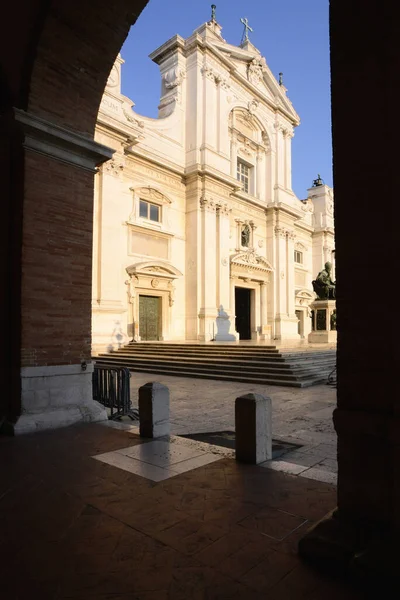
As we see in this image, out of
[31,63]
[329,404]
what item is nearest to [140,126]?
[31,63]

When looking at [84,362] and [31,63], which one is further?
[84,362]

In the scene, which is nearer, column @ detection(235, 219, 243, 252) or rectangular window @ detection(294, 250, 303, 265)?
column @ detection(235, 219, 243, 252)

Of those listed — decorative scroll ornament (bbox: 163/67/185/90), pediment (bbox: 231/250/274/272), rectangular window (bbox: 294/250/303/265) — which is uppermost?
decorative scroll ornament (bbox: 163/67/185/90)

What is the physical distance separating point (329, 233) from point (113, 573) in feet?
121

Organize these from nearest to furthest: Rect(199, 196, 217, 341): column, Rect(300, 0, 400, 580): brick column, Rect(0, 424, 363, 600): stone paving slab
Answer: Rect(0, 424, 363, 600): stone paving slab < Rect(300, 0, 400, 580): brick column < Rect(199, 196, 217, 341): column

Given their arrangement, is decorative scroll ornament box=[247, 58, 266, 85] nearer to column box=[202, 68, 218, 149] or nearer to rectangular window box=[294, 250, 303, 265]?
column box=[202, 68, 218, 149]

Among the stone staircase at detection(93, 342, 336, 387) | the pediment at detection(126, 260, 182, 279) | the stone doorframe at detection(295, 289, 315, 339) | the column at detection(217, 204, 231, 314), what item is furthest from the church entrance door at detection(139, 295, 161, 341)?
the stone doorframe at detection(295, 289, 315, 339)

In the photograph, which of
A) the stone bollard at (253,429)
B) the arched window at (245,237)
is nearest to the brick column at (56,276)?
the stone bollard at (253,429)

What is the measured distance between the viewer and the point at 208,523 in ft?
9.92

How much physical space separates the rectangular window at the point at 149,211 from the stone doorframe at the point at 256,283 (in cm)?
663

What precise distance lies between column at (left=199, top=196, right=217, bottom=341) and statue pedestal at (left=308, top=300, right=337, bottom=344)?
556 centimetres

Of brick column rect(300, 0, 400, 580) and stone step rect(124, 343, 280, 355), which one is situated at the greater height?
brick column rect(300, 0, 400, 580)

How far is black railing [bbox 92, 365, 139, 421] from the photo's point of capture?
7.07 m

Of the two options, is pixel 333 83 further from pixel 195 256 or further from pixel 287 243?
pixel 287 243
